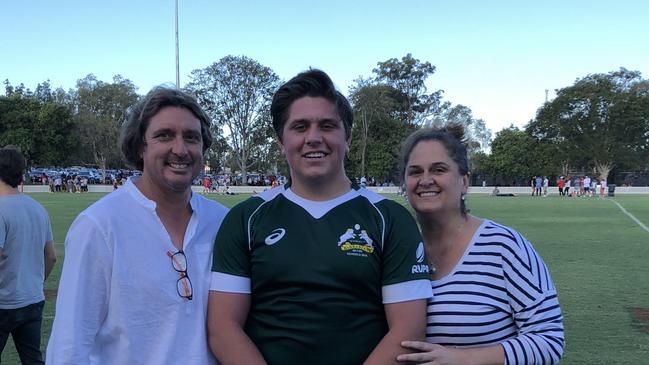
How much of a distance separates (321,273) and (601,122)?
7083 cm

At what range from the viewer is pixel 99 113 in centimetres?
7000

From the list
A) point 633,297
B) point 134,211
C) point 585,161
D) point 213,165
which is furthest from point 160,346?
point 213,165

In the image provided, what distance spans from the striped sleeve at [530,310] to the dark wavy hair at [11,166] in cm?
375

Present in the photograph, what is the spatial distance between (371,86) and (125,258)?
65823 mm

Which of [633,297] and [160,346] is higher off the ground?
[160,346]

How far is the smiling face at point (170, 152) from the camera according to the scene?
254cm

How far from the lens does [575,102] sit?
2598 inches

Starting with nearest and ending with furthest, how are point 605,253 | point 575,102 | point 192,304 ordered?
1. point 192,304
2. point 605,253
3. point 575,102

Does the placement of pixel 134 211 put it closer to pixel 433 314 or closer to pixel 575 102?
pixel 433 314

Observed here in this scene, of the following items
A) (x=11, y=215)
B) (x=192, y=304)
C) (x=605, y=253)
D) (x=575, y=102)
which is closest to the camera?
(x=192, y=304)

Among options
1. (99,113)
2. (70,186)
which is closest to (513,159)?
(70,186)

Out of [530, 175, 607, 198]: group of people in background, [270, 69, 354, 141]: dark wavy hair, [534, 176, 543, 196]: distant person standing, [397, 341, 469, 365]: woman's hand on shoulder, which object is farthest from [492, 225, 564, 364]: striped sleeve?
[534, 176, 543, 196]: distant person standing

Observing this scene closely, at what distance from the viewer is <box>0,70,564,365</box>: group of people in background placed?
2223mm

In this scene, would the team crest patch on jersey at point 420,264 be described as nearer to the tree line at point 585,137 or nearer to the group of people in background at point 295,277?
the group of people in background at point 295,277
